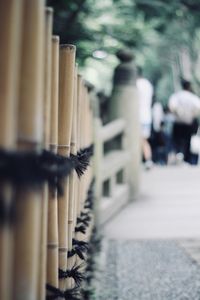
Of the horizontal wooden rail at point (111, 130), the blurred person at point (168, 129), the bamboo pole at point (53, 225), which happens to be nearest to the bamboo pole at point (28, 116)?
the bamboo pole at point (53, 225)

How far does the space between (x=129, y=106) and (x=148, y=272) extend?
3.39 metres

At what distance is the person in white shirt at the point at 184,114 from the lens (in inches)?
387

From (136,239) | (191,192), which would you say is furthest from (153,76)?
(136,239)

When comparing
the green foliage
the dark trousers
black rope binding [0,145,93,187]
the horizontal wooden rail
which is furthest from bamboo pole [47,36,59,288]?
the dark trousers

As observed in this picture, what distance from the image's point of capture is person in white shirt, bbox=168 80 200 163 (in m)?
9.82

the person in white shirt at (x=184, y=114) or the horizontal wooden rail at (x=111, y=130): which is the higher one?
the person in white shirt at (x=184, y=114)

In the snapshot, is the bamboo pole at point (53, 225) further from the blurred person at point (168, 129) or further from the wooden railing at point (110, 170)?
the blurred person at point (168, 129)

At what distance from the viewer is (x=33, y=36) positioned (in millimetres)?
1048

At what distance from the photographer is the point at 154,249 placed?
14.0ft

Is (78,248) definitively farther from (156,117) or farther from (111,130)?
(156,117)

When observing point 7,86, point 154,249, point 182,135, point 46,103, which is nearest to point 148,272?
point 154,249

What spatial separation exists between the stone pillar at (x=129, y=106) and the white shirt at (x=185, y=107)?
123 inches

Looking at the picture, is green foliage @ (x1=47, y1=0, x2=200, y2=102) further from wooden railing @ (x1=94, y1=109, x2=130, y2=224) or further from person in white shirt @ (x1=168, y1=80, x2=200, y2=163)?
person in white shirt @ (x1=168, y1=80, x2=200, y2=163)

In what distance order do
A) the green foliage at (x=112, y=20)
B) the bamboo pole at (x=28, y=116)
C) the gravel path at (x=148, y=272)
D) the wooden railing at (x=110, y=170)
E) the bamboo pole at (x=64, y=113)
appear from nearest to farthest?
the bamboo pole at (x=28, y=116) < the bamboo pole at (x=64, y=113) < the gravel path at (x=148, y=272) < the wooden railing at (x=110, y=170) < the green foliage at (x=112, y=20)
